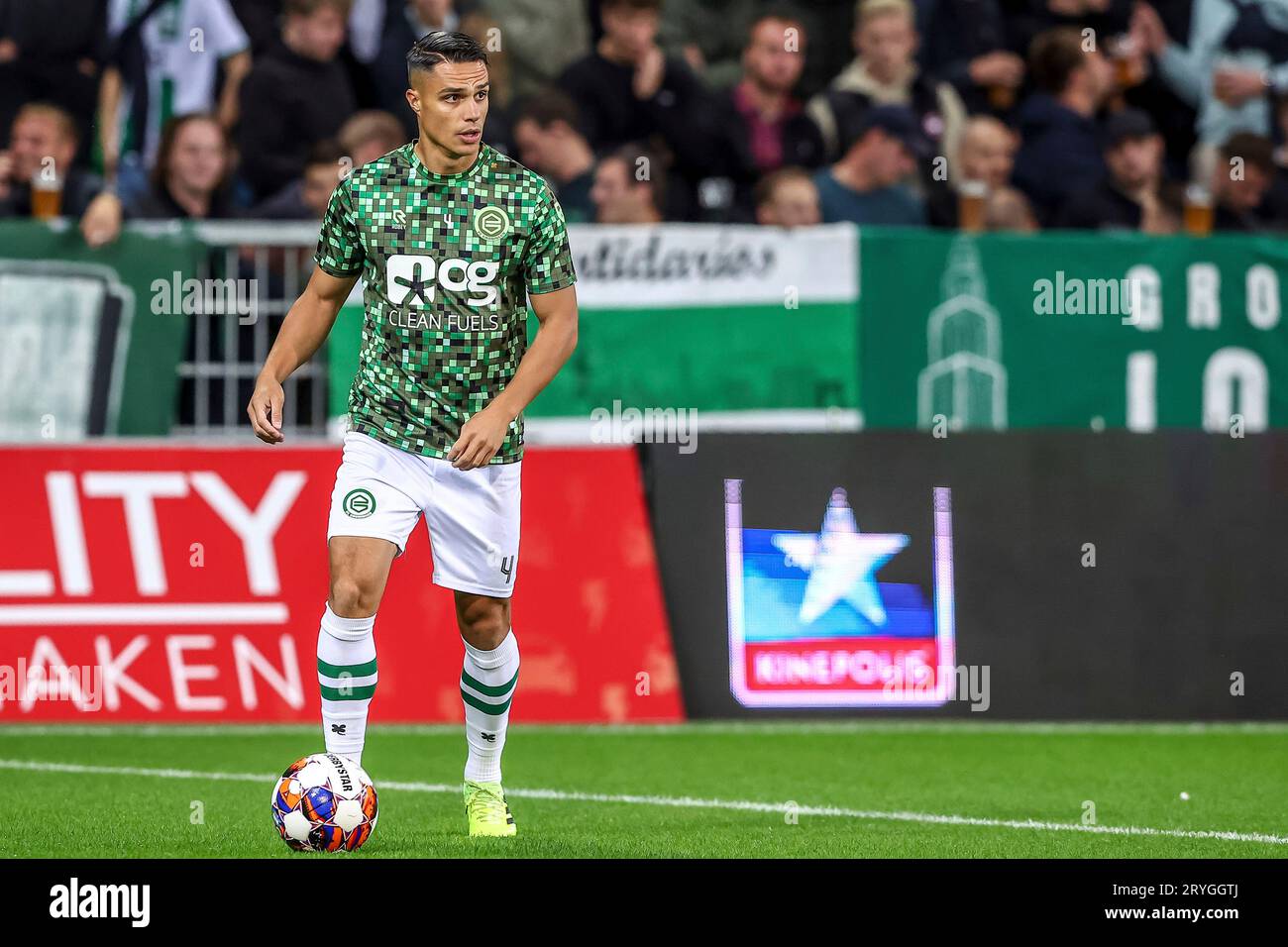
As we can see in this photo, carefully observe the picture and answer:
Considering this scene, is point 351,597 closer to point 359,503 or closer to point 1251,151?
point 359,503

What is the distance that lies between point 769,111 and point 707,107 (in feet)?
1.48

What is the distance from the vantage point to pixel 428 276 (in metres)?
7.09

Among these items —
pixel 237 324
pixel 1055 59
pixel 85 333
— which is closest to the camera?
pixel 85 333

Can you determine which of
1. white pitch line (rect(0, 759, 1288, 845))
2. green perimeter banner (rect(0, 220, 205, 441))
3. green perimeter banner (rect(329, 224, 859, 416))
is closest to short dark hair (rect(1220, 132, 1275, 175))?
green perimeter banner (rect(329, 224, 859, 416))

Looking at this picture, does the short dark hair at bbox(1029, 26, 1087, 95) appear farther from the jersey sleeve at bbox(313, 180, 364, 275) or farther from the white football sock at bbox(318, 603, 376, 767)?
the white football sock at bbox(318, 603, 376, 767)

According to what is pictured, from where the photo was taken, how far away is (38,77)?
44.8ft

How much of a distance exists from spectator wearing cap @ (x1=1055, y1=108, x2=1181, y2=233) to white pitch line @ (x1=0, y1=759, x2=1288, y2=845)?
22.7 feet

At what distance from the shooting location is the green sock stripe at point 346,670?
7.09 metres

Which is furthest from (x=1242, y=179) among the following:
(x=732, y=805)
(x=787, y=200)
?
(x=732, y=805)

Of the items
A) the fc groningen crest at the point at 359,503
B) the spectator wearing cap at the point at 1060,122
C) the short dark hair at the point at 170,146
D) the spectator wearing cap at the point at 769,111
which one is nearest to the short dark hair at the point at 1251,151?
the spectator wearing cap at the point at 1060,122

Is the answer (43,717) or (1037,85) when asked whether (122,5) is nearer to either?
(43,717)

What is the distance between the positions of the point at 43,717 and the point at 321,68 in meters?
4.39

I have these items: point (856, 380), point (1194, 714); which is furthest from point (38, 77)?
point (1194, 714)

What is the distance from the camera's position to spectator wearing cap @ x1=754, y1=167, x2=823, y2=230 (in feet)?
43.6
